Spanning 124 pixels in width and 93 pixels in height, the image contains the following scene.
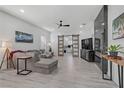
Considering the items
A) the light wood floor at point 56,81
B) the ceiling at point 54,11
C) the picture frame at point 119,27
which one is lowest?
the light wood floor at point 56,81

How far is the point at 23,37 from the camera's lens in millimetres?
6957

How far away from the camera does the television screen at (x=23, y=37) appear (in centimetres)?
635

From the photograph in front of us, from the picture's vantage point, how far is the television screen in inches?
250

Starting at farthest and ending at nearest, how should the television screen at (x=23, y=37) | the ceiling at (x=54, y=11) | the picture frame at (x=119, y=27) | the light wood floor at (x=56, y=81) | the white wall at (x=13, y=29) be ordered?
the television screen at (x=23, y=37), the white wall at (x=13, y=29), the ceiling at (x=54, y=11), the light wood floor at (x=56, y=81), the picture frame at (x=119, y=27)

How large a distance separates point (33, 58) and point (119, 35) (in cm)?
334

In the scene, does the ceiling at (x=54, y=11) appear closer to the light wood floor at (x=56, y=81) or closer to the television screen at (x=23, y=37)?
the television screen at (x=23, y=37)

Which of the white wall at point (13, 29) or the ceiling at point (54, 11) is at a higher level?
the ceiling at point (54, 11)

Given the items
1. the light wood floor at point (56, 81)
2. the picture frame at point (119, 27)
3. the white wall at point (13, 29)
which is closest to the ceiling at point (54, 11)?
the white wall at point (13, 29)

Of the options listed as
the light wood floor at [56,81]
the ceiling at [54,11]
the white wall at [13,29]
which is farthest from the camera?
the white wall at [13,29]

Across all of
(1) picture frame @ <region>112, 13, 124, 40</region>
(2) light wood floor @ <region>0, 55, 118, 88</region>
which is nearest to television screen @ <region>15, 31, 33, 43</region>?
(2) light wood floor @ <region>0, 55, 118, 88</region>

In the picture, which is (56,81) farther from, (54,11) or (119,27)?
(54,11)

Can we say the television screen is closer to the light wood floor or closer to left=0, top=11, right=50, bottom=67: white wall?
left=0, top=11, right=50, bottom=67: white wall
